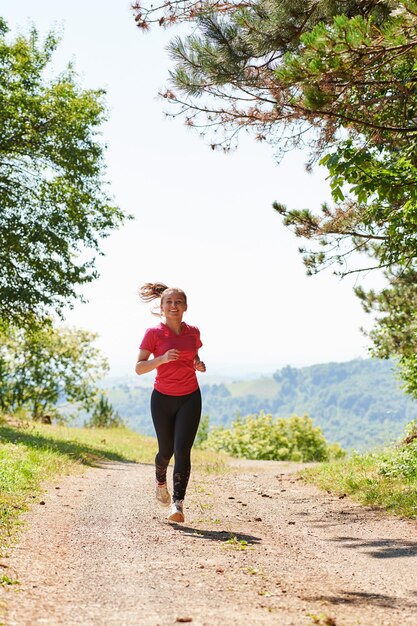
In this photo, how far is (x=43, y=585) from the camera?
523cm

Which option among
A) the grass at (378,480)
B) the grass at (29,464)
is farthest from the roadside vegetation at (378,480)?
the grass at (29,464)

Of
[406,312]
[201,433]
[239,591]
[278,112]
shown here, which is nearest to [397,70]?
[278,112]

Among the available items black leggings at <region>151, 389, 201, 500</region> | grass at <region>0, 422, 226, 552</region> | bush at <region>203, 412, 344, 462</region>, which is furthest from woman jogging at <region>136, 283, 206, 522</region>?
bush at <region>203, 412, 344, 462</region>

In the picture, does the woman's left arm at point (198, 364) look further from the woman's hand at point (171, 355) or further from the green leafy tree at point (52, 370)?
the green leafy tree at point (52, 370)

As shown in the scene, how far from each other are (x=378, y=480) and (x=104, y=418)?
80.2 feet

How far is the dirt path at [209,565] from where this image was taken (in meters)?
4.57

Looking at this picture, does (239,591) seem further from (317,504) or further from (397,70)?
(397,70)

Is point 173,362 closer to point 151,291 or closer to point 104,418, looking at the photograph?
point 151,291

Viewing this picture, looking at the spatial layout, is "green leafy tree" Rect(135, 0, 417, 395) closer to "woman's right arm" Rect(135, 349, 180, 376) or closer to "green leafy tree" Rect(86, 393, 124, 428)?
"woman's right arm" Rect(135, 349, 180, 376)

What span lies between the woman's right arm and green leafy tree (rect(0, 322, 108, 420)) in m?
33.4

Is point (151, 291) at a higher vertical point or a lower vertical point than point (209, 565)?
higher

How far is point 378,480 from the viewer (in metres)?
11.9

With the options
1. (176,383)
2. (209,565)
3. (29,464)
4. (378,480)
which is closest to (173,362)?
(176,383)

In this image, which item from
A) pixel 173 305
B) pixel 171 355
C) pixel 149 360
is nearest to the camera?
pixel 171 355
